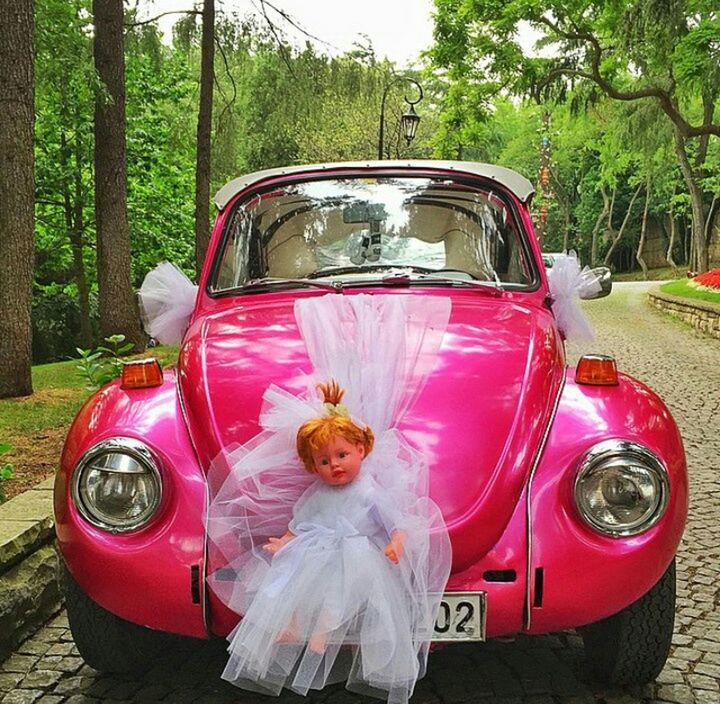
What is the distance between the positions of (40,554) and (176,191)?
18.5 meters

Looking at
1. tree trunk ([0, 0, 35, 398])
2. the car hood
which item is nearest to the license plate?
the car hood

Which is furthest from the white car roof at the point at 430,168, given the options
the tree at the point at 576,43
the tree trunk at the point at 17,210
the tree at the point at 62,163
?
the tree at the point at 576,43

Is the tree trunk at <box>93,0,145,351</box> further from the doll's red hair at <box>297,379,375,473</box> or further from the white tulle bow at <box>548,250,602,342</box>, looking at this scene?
the doll's red hair at <box>297,379,375,473</box>

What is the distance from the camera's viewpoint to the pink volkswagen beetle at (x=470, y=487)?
2596 millimetres

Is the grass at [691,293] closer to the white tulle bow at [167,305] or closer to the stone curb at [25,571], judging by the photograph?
the white tulle bow at [167,305]

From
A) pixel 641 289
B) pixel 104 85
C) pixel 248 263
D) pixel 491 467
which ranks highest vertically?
pixel 104 85

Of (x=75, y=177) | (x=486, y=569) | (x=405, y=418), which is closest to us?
(x=486, y=569)

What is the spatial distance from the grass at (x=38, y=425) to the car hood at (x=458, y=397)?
1.49 m

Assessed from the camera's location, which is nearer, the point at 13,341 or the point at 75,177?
the point at 13,341

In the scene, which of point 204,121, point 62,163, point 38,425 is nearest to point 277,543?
point 38,425

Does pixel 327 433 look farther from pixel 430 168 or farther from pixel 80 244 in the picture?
pixel 80 244

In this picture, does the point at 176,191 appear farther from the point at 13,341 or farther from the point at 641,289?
the point at 641,289

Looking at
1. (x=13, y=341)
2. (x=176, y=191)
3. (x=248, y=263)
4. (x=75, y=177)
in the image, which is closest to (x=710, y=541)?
(x=248, y=263)

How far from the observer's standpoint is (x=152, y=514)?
270 centimetres
